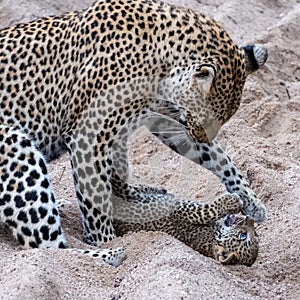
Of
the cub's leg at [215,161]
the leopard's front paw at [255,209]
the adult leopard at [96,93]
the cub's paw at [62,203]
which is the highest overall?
the adult leopard at [96,93]

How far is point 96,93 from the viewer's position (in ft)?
19.8

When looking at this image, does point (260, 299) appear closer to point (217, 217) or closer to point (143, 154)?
point (217, 217)

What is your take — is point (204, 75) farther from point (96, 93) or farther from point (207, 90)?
point (96, 93)

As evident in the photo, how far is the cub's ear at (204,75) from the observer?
5.94 meters

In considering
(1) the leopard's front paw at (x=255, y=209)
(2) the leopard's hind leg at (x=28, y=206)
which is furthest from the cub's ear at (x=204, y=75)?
(2) the leopard's hind leg at (x=28, y=206)

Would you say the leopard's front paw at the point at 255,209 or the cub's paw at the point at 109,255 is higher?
the cub's paw at the point at 109,255

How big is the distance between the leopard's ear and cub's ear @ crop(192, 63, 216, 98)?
38.7 inches

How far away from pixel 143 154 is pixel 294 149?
1216 millimetres

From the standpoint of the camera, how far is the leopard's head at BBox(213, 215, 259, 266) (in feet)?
19.5

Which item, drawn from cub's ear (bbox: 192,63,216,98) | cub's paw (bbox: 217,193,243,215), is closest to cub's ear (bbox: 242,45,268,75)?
cub's ear (bbox: 192,63,216,98)

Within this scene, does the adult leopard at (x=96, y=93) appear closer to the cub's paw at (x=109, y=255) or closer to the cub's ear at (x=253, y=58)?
the cub's ear at (x=253, y=58)

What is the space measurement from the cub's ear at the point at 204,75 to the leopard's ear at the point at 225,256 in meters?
0.98

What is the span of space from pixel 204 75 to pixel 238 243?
1059 millimetres

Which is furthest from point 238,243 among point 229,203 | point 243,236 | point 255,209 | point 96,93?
point 96,93
